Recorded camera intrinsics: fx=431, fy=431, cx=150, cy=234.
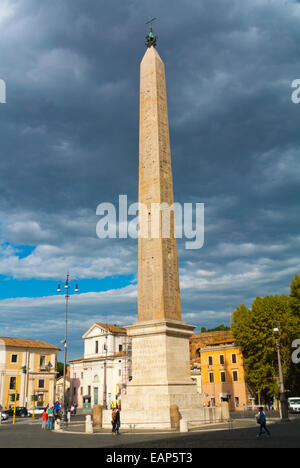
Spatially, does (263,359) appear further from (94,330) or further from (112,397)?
(94,330)

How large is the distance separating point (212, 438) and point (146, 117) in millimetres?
16894

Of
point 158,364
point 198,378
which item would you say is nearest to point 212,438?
point 158,364

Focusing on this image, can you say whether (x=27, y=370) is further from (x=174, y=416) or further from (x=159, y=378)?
(x=174, y=416)

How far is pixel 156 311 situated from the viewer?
69.3 ft

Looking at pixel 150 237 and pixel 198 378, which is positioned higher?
pixel 150 237

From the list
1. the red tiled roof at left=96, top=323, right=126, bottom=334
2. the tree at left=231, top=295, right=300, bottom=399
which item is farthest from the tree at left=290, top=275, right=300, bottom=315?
the red tiled roof at left=96, top=323, right=126, bottom=334

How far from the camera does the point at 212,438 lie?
15469 mm

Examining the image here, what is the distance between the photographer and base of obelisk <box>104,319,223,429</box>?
64.2 ft

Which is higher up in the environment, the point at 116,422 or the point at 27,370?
the point at 27,370

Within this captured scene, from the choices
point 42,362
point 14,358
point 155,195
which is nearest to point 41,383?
point 42,362

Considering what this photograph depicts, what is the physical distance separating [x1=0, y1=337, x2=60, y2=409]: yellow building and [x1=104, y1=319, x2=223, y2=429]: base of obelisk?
1567 inches

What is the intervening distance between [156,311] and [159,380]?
10.5 feet

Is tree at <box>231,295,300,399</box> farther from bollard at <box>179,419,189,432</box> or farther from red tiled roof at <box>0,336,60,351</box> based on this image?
red tiled roof at <box>0,336,60,351</box>
